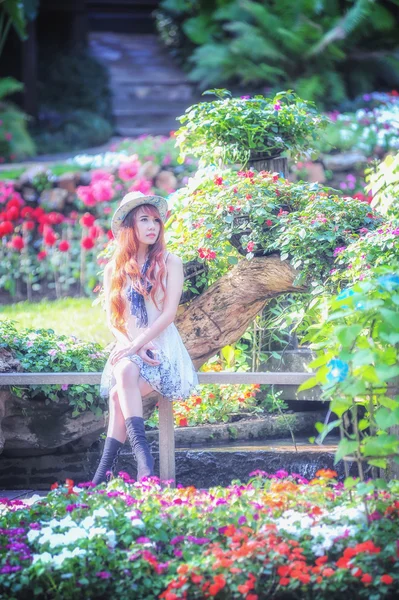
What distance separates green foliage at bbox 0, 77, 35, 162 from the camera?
434 inches

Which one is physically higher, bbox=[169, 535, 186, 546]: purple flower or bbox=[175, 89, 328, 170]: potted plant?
bbox=[175, 89, 328, 170]: potted plant

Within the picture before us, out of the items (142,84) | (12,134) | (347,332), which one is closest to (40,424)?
(347,332)

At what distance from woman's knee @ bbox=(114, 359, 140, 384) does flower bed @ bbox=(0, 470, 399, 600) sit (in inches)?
28.5

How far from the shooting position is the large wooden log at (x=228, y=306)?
4586 millimetres

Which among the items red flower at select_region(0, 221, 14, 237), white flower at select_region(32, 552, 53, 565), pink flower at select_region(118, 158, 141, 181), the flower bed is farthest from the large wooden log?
pink flower at select_region(118, 158, 141, 181)

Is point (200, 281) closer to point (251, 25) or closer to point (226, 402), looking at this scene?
point (226, 402)

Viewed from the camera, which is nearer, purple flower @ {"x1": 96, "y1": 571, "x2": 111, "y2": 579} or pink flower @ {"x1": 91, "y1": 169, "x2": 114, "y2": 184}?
purple flower @ {"x1": 96, "y1": 571, "x2": 111, "y2": 579}

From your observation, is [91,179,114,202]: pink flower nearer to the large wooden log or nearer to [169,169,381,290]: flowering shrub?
[169,169,381,290]: flowering shrub

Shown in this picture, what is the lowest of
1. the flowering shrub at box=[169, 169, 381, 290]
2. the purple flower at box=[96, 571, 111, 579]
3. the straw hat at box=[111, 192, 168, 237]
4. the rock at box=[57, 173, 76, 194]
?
the rock at box=[57, 173, 76, 194]

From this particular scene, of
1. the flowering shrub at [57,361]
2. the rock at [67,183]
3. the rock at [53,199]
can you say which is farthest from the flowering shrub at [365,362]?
the rock at [67,183]

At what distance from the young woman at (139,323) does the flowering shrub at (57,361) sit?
15.3 inches

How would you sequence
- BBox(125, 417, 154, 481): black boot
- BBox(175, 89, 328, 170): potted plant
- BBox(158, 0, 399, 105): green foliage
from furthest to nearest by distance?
BBox(158, 0, 399, 105): green foliage, BBox(175, 89, 328, 170): potted plant, BBox(125, 417, 154, 481): black boot

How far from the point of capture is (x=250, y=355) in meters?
5.46

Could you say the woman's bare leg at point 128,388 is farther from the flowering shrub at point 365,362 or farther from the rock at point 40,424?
the flowering shrub at point 365,362
